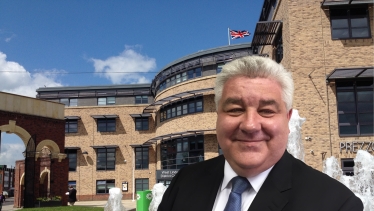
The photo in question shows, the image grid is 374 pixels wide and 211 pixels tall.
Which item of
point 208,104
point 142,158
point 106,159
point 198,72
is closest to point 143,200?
point 208,104

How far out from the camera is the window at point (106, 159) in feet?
127

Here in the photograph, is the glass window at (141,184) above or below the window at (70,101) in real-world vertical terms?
below

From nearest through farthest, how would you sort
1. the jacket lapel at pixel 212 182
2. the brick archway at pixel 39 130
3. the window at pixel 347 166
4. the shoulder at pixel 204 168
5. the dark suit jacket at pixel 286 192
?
the dark suit jacket at pixel 286 192, the jacket lapel at pixel 212 182, the shoulder at pixel 204 168, the window at pixel 347 166, the brick archway at pixel 39 130

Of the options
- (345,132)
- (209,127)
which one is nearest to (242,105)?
(345,132)

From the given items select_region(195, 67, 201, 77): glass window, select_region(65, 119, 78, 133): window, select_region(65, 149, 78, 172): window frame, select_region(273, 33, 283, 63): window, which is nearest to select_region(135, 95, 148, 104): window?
select_region(65, 119, 78, 133): window

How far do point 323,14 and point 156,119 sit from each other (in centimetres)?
2274

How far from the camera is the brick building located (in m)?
17.5

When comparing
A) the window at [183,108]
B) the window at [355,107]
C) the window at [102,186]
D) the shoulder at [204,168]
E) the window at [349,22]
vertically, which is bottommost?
the window at [102,186]

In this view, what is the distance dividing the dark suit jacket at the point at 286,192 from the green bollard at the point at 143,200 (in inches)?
411

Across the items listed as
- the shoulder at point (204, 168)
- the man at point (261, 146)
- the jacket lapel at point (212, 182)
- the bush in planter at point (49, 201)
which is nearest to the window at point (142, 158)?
the bush in planter at point (49, 201)

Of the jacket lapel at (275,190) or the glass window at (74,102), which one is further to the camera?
the glass window at (74,102)

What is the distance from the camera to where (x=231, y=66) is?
71.2 inches

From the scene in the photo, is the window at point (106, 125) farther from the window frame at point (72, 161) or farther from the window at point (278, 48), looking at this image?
the window at point (278, 48)

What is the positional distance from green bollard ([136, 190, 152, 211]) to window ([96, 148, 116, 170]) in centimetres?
2723
